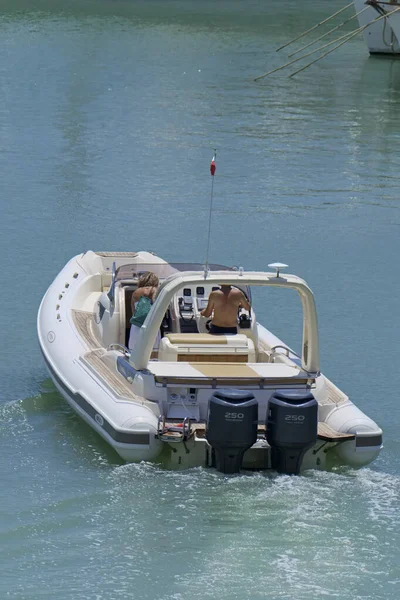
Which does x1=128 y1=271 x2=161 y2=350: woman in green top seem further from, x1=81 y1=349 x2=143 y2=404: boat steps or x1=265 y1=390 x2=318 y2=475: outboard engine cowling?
x1=265 y1=390 x2=318 y2=475: outboard engine cowling

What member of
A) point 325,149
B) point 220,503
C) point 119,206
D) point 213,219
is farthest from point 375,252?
point 220,503

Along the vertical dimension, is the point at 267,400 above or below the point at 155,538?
above

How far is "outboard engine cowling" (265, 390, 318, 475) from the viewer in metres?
8.51

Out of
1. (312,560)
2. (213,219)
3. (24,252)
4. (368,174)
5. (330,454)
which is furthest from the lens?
(368,174)

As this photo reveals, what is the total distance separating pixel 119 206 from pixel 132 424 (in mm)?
10098

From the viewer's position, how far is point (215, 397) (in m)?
8.59

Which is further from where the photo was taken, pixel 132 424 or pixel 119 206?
pixel 119 206

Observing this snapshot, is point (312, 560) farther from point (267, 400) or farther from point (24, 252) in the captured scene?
point (24, 252)

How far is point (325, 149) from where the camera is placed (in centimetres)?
2359

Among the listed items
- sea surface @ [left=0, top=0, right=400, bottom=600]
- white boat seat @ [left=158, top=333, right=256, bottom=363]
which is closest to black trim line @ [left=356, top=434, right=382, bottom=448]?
sea surface @ [left=0, top=0, right=400, bottom=600]

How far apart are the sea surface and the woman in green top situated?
35.1 inches

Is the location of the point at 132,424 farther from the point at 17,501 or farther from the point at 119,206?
the point at 119,206

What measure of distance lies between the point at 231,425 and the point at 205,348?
3.91 feet

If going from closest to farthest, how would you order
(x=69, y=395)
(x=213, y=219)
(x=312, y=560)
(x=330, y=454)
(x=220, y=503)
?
1. (x=312, y=560)
2. (x=220, y=503)
3. (x=330, y=454)
4. (x=69, y=395)
5. (x=213, y=219)
